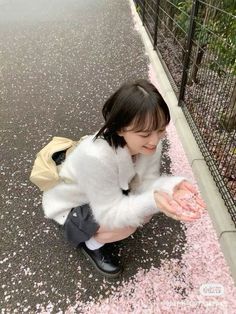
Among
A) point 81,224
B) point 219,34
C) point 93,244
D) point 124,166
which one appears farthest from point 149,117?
point 219,34

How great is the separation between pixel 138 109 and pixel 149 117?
0.05m

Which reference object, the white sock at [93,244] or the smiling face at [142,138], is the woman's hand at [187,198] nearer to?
the smiling face at [142,138]

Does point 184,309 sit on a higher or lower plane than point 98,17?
lower

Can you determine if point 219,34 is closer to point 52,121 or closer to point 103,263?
point 52,121

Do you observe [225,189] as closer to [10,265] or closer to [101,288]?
[101,288]

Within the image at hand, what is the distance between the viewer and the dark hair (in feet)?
4.12

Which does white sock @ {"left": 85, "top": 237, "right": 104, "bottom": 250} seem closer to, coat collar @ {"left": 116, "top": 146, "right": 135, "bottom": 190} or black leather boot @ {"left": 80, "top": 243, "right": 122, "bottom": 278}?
black leather boot @ {"left": 80, "top": 243, "right": 122, "bottom": 278}

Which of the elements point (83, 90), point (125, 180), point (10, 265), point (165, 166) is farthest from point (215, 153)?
point (83, 90)

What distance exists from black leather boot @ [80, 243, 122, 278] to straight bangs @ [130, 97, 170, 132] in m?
0.77

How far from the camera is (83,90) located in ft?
12.2

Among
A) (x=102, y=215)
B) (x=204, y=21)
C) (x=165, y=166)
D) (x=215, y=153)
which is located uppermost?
(x=204, y=21)

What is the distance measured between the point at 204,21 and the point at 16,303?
2566 mm

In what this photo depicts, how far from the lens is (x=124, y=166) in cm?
145

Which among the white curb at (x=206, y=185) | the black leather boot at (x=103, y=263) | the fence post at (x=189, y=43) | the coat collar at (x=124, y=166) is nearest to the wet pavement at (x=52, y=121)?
the black leather boot at (x=103, y=263)
